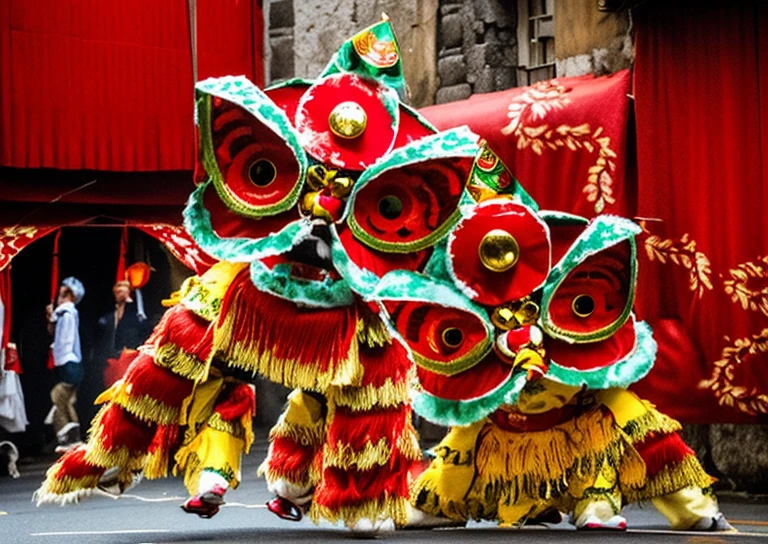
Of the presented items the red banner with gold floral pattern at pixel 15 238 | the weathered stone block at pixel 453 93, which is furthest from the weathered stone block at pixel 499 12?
the red banner with gold floral pattern at pixel 15 238

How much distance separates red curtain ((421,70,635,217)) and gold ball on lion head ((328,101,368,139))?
3.36 m

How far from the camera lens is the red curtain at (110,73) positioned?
49.1 feet

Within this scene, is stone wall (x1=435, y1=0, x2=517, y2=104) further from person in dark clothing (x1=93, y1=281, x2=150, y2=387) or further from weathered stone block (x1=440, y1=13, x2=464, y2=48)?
person in dark clothing (x1=93, y1=281, x2=150, y2=387)

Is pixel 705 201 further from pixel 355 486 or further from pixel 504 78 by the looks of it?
pixel 355 486

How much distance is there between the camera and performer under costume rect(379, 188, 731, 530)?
25.9 feet

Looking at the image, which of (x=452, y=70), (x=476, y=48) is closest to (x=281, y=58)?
(x=452, y=70)

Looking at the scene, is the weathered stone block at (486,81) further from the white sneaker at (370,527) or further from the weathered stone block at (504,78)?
the white sneaker at (370,527)

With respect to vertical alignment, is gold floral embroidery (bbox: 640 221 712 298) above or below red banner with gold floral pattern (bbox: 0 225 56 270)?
below

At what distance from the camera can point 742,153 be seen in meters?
10.1

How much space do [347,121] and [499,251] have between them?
2.91 feet

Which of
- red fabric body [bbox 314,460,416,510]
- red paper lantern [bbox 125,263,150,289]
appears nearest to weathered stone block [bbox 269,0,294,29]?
red paper lantern [bbox 125,263,150,289]

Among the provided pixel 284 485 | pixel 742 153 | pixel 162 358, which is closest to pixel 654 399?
pixel 742 153

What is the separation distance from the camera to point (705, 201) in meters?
10.3

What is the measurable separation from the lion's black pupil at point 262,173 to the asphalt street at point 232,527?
1.59 metres
